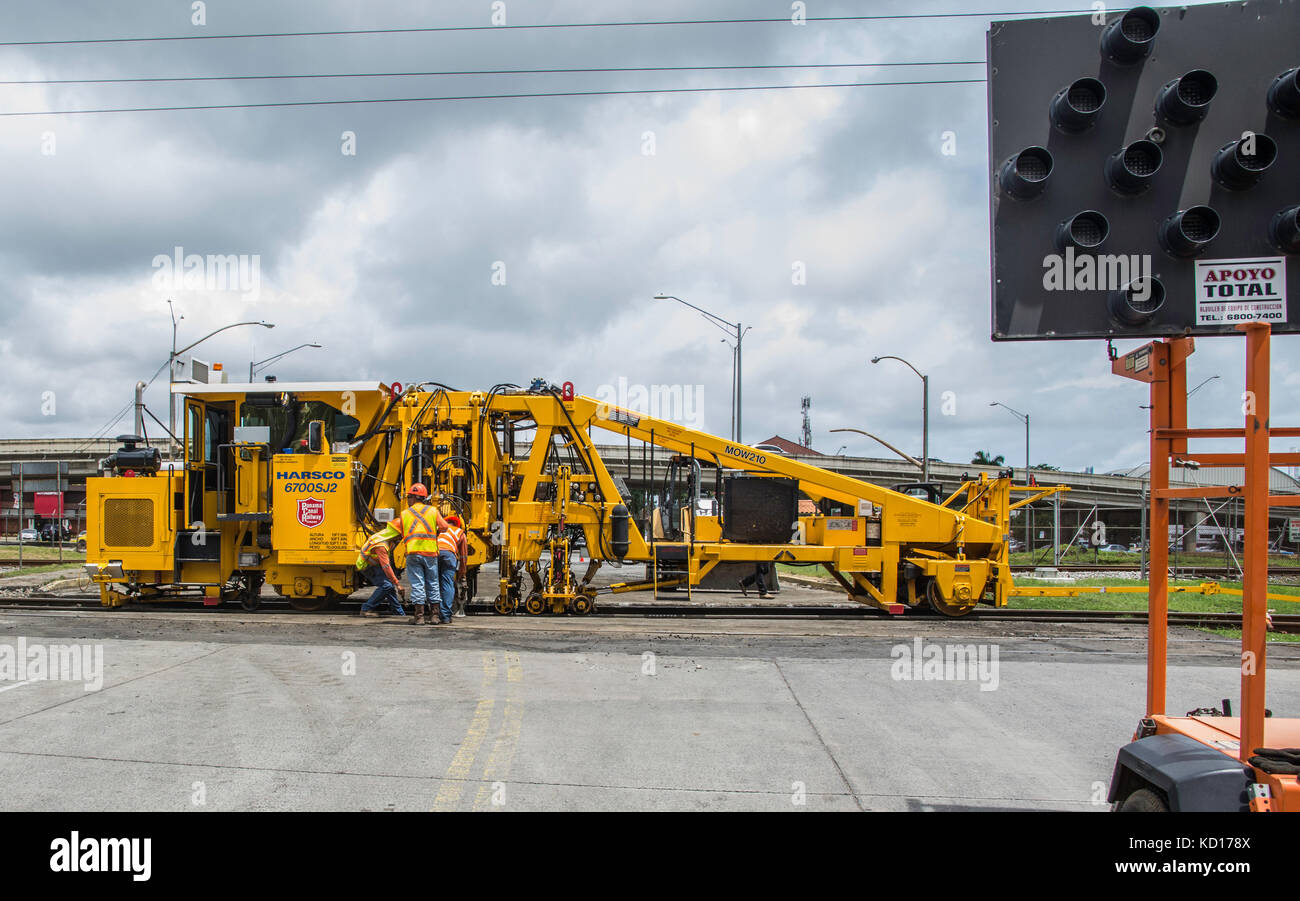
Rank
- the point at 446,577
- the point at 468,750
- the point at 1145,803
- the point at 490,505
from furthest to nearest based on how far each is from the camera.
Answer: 1. the point at 490,505
2. the point at 446,577
3. the point at 468,750
4. the point at 1145,803

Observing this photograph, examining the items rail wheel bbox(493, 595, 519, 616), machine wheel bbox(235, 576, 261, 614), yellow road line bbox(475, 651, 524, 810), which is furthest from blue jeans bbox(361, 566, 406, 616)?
yellow road line bbox(475, 651, 524, 810)

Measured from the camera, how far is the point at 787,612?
13031mm

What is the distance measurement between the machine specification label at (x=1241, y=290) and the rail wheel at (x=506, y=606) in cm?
1020

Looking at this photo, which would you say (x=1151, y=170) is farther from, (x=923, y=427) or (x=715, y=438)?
(x=923, y=427)

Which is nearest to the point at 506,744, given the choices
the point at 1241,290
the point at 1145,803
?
the point at 1145,803

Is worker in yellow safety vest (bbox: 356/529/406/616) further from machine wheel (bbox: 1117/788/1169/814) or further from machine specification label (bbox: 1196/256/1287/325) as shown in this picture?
machine specification label (bbox: 1196/256/1287/325)

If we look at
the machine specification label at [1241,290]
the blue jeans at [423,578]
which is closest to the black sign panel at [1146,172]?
the machine specification label at [1241,290]

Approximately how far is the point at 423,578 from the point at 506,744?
5.79 meters

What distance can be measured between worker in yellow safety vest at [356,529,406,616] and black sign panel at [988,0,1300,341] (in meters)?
9.32

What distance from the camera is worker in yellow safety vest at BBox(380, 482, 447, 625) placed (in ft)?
35.4

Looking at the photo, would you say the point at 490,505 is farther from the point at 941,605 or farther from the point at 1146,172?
the point at 1146,172
